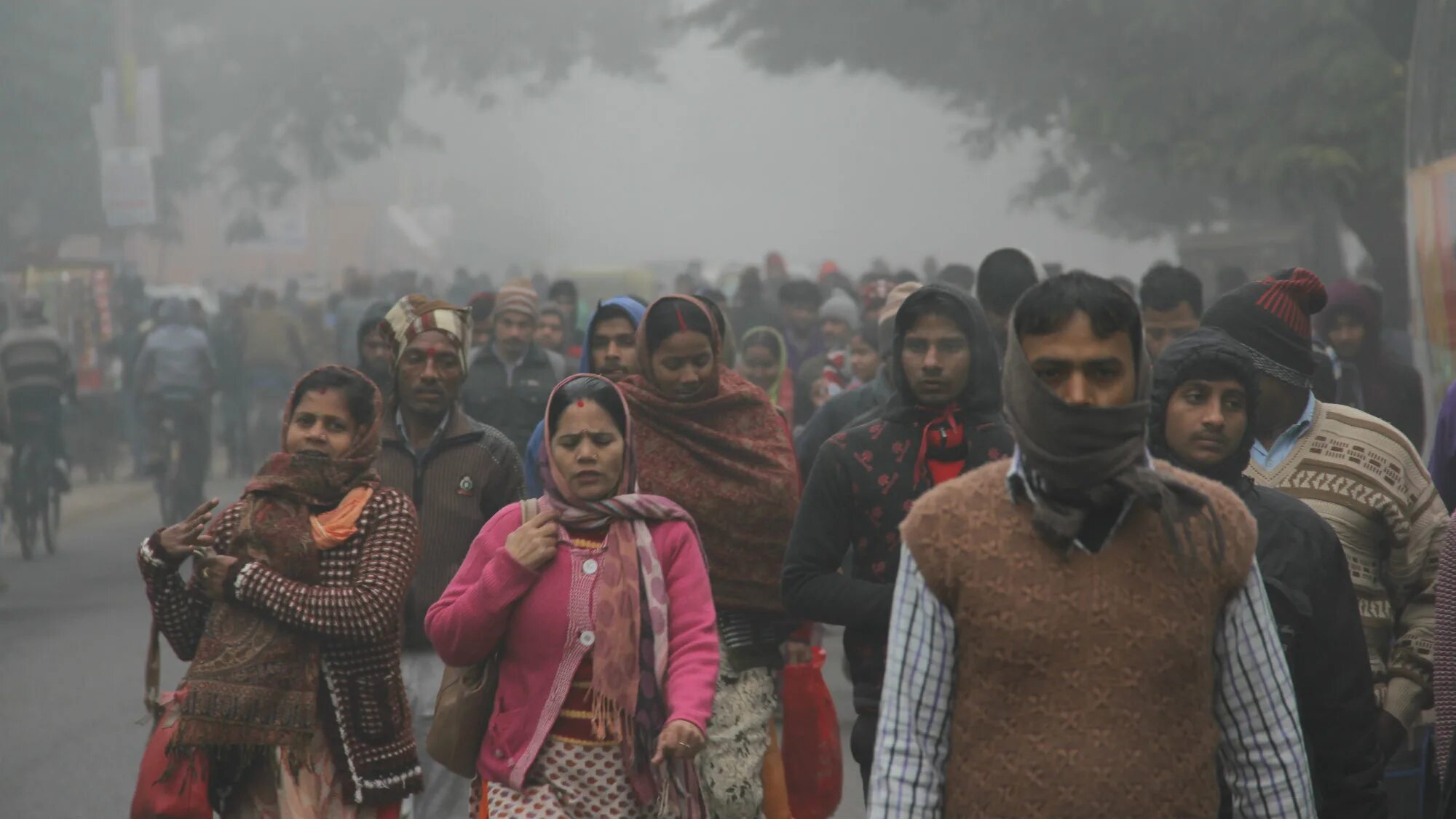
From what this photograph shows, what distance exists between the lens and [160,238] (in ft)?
144

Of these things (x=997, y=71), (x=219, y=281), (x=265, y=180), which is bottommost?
(x=219, y=281)

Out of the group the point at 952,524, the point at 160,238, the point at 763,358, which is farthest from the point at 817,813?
the point at 160,238

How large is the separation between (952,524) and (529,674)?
5.05 ft

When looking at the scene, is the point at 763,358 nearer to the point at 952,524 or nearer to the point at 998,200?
the point at 952,524

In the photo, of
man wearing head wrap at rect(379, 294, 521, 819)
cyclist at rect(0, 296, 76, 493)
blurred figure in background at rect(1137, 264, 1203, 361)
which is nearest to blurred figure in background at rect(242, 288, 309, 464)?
cyclist at rect(0, 296, 76, 493)

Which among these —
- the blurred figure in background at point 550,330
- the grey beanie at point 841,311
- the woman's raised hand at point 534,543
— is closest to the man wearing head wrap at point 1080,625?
the woman's raised hand at point 534,543

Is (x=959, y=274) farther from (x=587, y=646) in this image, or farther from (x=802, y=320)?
(x=587, y=646)

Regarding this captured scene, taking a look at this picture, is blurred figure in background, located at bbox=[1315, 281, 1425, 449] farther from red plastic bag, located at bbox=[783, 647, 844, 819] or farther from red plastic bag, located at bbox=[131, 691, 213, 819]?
red plastic bag, located at bbox=[131, 691, 213, 819]

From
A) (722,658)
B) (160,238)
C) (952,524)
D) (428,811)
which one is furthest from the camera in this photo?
(160,238)

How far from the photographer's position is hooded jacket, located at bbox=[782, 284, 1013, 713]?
4781 mm

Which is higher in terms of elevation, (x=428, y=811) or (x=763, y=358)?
(x=763, y=358)

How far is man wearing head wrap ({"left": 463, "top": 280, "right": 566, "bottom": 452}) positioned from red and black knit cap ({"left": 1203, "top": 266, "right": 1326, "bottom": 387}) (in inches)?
166

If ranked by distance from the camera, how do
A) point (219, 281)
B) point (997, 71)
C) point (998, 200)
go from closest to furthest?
point (997, 71)
point (219, 281)
point (998, 200)

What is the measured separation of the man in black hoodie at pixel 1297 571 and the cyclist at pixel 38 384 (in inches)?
498
